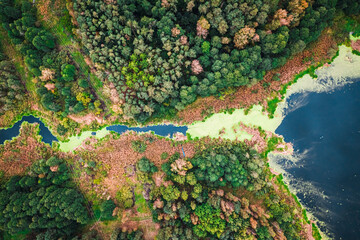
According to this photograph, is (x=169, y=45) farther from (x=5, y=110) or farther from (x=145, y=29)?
(x=5, y=110)

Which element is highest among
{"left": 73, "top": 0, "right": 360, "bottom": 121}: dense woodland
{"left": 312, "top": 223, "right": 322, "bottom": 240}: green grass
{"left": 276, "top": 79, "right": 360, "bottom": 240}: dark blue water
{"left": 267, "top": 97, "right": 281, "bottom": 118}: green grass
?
{"left": 73, "top": 0, "right": 360, "bottom": 121}: dense woodland

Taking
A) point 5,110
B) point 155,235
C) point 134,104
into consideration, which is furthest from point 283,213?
point 5,110

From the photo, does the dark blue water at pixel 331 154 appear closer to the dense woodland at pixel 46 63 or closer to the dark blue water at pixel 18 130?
the dense woodland at pixel 46 63

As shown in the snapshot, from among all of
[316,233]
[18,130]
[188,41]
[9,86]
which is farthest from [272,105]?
[18,130]

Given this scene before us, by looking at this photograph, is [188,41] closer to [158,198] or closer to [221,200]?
[221,200]

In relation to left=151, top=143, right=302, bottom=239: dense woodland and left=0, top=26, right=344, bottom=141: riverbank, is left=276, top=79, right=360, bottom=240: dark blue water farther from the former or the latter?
left=151, top=143, right=302, bottom=239: dense woodland

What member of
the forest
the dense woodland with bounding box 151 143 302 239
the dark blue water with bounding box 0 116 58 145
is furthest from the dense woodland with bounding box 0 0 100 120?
the dense woodland with bounding box 151 143 302 239
